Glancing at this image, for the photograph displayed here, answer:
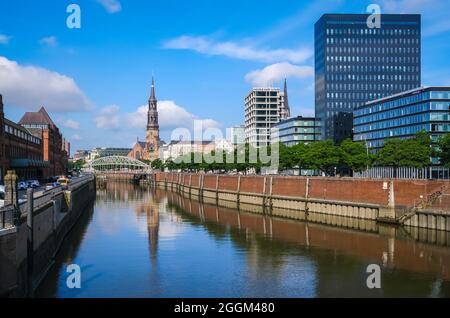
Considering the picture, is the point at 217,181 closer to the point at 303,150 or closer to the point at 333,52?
the point at 303,150

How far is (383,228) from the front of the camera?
57.4 meters

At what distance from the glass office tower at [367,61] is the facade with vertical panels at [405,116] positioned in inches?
676

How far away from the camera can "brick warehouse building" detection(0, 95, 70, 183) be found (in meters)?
80.5

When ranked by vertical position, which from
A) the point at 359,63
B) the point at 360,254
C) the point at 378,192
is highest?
the point at 359,63

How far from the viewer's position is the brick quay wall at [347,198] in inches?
2253

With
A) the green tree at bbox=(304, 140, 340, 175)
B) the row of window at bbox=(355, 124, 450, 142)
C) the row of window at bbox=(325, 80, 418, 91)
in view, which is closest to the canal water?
the green tree at bbox=(304, 140, 340, 175)

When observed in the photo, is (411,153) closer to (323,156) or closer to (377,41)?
(323,156)

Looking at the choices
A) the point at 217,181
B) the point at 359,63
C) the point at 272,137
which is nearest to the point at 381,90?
the point at 359,63

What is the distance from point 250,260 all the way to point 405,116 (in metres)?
81.6

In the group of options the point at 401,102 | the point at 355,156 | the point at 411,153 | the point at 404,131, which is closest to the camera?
the point at 411,153

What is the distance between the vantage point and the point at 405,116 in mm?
111688

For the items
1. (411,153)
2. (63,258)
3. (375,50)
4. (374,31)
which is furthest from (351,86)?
(63,258)

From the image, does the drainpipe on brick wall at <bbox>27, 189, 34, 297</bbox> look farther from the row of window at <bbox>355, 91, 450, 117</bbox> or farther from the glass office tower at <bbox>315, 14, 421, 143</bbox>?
the glass office tower at <bbox>315, 14, 421, 143</bbox>
